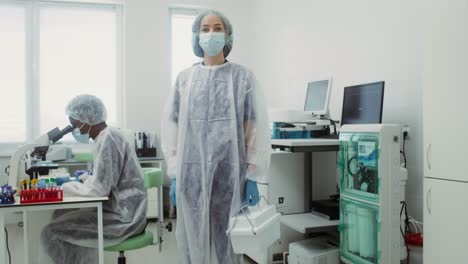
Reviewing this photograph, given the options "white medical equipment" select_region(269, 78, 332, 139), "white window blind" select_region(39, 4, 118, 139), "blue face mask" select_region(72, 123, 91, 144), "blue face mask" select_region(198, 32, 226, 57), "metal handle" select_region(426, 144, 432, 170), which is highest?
"white window blind" select_region(39, 4, 118, 139)

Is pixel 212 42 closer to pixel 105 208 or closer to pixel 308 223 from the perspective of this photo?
pixel 105 208

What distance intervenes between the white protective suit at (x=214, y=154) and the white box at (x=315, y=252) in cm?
89

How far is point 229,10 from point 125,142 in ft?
11.0

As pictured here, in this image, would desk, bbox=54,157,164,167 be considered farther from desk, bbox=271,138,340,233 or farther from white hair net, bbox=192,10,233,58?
white hair net, bbox=192,10,233,58

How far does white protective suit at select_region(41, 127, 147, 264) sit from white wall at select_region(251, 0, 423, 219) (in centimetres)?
177

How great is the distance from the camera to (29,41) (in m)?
4.74

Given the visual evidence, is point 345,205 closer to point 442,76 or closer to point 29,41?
point 442,76

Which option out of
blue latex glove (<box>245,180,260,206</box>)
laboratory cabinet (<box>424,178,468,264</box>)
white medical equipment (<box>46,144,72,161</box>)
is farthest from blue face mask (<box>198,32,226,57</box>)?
white medical equipment (<box>46,144,72,161</box>)

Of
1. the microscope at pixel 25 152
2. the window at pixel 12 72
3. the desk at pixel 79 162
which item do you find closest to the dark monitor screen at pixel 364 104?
the microscope at pixel 25 152

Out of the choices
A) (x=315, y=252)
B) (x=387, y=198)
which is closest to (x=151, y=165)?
(x=315, y=252)

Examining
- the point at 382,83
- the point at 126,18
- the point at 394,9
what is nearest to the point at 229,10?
the point at 126,18

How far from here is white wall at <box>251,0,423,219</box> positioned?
8.44ft

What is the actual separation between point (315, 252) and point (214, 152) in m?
1.20

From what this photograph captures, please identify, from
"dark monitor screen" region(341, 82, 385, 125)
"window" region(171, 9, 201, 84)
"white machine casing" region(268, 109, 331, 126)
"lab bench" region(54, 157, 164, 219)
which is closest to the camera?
"dark monitor screen" region(341, 82, 385, 125)
